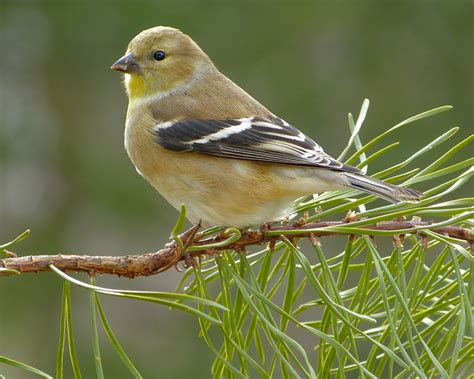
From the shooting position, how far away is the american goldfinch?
2.13 metres

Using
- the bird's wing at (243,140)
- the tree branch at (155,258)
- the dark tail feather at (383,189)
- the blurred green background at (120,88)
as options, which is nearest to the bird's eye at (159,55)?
the bird's wing at (243,140)

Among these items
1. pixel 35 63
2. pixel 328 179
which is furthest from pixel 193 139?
pixel 35 63

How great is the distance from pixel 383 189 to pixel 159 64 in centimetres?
136

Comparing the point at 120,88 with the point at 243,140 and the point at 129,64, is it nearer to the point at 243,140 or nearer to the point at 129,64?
the point at 129,64

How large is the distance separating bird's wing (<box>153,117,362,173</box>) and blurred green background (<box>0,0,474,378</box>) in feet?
7.45

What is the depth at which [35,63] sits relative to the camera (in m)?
5.45

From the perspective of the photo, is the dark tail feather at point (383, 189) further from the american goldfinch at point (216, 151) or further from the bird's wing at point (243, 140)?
the bird's wing at point (243, 140)

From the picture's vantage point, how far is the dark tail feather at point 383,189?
5.05 feet

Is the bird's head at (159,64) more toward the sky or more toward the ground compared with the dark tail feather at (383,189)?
more toward the sky

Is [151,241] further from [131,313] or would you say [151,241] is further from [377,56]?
[377,56]

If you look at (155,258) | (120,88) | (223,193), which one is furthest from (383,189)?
(120,88)

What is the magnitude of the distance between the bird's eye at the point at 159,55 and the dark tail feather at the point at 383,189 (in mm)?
1181

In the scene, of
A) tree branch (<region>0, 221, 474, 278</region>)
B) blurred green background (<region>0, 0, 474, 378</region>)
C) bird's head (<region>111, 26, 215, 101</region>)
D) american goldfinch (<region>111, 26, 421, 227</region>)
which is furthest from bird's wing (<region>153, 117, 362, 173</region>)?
blurred green background (<region>0, 0, 474, 378</region>)

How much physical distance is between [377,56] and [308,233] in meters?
3.75
